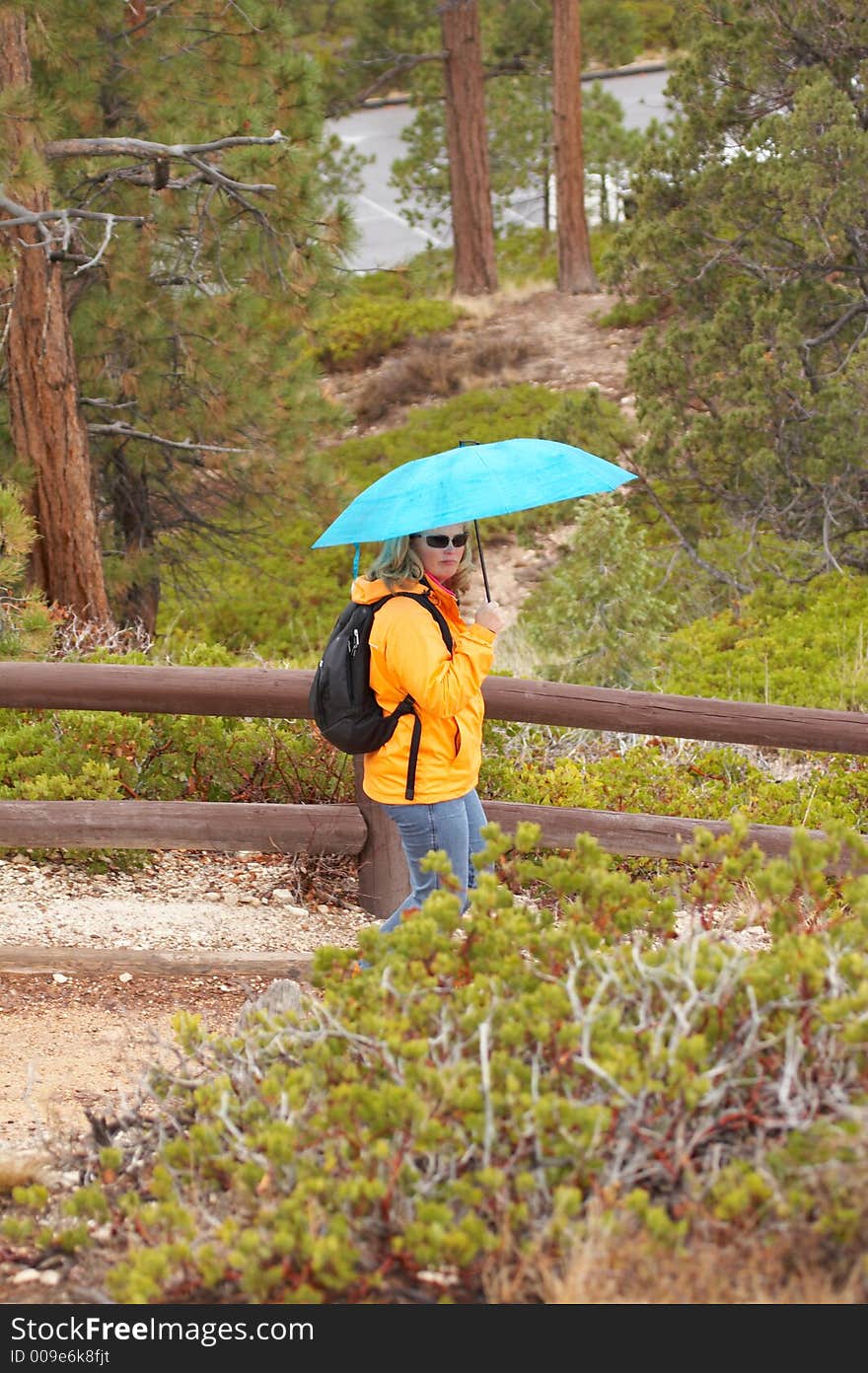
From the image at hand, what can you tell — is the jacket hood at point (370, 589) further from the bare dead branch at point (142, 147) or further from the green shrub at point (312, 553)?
the green shrub at point (312, 553)

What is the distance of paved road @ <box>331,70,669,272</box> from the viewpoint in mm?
25703

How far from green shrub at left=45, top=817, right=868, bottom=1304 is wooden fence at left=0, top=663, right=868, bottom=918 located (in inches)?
95.6

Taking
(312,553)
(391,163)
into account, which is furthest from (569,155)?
(312,553)

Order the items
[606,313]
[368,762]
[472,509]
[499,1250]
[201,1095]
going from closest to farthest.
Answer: [499,1250]
[201,1095]
[472,509]
[368,762]
[606,313]

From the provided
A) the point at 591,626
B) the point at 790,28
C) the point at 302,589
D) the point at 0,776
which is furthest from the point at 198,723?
the point at 302,589

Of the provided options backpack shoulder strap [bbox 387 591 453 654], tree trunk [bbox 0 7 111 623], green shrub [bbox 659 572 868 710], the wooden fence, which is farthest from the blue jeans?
tree trunk [bbox 0 7 111 623]

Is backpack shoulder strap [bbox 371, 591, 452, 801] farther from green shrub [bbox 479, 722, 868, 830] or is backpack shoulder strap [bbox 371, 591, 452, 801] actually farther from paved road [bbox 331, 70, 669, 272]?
paved road [bbox 331, 70, 669, 272]

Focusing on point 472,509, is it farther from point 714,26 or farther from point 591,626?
point 714,26

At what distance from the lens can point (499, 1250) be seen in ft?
8.63

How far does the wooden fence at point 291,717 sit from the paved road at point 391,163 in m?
18.9

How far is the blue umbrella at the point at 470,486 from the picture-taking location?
398cm

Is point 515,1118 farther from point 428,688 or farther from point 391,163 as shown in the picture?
point 391,163

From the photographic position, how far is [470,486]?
13.3ft

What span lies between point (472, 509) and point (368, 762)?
2.88 ft
